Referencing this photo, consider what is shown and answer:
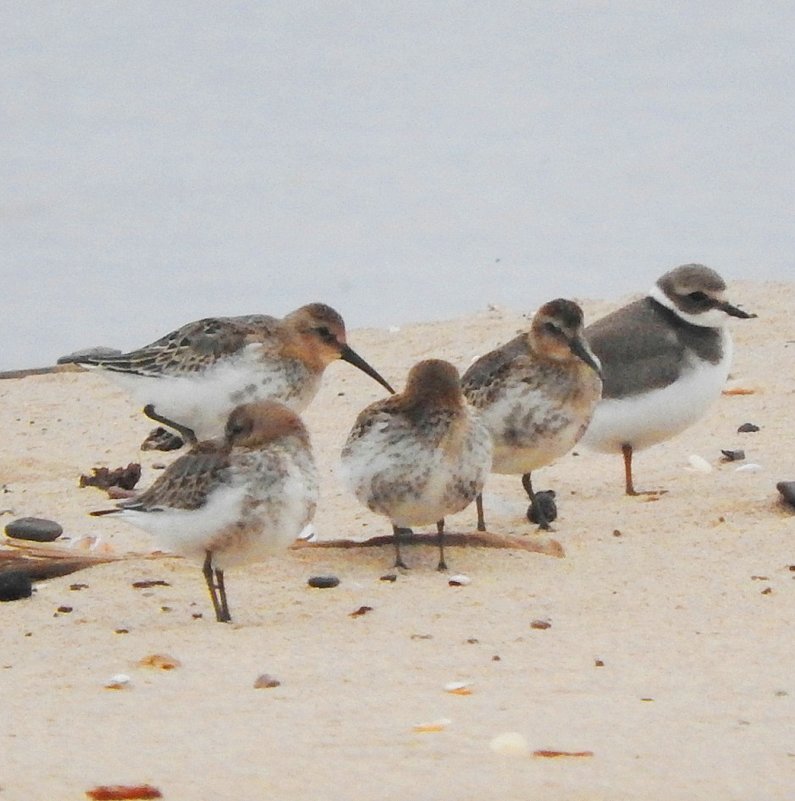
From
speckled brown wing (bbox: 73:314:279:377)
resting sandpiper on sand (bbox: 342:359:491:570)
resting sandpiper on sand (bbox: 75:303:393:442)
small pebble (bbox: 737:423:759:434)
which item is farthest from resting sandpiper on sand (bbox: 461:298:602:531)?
small pebble (bbox: 737:423:759:434)

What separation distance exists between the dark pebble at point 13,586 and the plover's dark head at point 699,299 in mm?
4371

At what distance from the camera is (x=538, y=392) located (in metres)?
8.72

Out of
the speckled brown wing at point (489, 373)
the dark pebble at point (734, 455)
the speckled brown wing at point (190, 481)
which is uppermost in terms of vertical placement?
the speckled brown wing at point (489, 373)

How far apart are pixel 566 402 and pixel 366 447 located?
1.25m

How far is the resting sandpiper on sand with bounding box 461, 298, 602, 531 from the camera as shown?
8688mm

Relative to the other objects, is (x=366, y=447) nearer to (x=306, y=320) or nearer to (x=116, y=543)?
(x=116, y=543)

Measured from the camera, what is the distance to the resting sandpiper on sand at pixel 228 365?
31.6 feet

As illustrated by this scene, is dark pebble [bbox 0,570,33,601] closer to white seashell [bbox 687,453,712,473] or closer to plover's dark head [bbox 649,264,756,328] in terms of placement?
white seashell [bbox 687,453,712,473]

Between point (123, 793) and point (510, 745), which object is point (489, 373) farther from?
point (123, 793)

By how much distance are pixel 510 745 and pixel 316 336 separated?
4775 mm

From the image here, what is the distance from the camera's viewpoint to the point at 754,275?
15.7 meters

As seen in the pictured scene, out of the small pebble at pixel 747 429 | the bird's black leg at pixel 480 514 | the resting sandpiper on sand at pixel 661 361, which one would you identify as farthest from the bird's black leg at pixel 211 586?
the small pebble at pixel 747 429

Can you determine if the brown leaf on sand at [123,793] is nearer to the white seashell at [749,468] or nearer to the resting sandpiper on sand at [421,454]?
the resting sandpiper on sand at [421,454]

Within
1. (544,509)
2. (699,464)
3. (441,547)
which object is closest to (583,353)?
(544,509)
